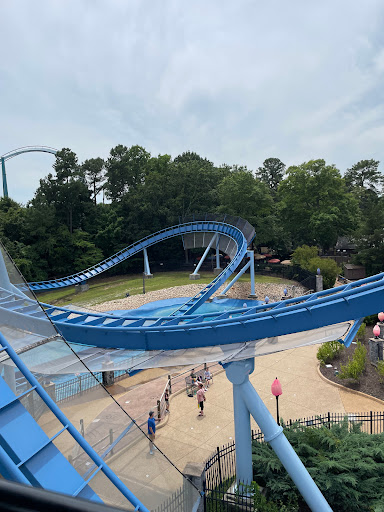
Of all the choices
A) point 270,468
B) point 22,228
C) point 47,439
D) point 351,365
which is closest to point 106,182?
point 22,228

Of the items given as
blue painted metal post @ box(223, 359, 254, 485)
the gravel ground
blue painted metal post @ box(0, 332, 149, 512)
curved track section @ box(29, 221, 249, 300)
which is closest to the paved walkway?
blue painted metal post @ box(223, 359, 254, 485)

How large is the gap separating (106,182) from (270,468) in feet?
154

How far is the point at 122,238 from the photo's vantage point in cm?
4875

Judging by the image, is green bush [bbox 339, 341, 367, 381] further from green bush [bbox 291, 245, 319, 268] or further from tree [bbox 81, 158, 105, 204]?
tree [bbox 81, 158, 105, 204]

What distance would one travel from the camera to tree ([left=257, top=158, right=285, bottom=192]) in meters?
84.2

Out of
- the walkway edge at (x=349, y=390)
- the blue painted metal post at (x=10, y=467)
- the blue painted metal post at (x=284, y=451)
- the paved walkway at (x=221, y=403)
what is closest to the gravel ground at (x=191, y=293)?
the paved walkway at (x=221, y=403)

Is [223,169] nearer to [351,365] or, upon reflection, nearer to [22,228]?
[22,228]

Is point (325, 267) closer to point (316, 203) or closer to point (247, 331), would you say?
point (316, 203)

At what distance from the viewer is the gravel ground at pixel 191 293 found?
31.6 meters

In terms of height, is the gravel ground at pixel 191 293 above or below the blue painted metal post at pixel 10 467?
below

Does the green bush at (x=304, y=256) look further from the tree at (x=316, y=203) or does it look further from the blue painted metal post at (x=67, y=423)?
the blue painted metal post at (x=67, y=423)

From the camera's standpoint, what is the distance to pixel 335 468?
9.45 metres

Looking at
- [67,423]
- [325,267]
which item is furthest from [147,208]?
[67,423]

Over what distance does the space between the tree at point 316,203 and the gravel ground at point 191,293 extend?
44.9ft
